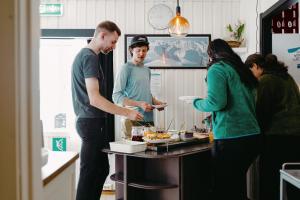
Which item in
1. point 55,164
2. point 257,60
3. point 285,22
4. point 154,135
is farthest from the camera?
point 285,22

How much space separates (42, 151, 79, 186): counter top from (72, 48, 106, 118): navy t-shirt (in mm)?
922

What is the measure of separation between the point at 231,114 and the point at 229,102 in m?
0.08

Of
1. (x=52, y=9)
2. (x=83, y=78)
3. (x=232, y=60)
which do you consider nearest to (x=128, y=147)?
(x=83, y=78)

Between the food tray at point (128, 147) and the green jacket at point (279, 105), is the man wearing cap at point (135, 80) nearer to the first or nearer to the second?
the food tray at point (128, 147)

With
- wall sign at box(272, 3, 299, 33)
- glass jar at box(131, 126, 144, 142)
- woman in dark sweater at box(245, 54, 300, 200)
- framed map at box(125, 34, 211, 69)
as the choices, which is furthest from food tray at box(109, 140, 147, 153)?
wall sign at box(272, 3, 299, 33)

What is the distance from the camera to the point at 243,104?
2.44 meters

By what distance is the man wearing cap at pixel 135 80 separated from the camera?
136 inches

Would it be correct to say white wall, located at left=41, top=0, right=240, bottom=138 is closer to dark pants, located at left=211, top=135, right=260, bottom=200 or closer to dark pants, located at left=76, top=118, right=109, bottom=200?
dark pants, located at left=76, top=118, right=109, bottom=200

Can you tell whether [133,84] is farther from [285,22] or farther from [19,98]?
[19,98]

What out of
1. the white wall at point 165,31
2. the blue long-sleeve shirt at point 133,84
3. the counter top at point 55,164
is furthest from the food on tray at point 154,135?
→ the white wall at point 165,31

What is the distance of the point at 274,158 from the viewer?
3041mm

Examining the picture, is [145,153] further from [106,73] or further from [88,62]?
[106,73]

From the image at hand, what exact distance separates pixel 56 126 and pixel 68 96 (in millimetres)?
415

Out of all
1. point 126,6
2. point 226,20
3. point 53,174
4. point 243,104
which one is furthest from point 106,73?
point 53,174
